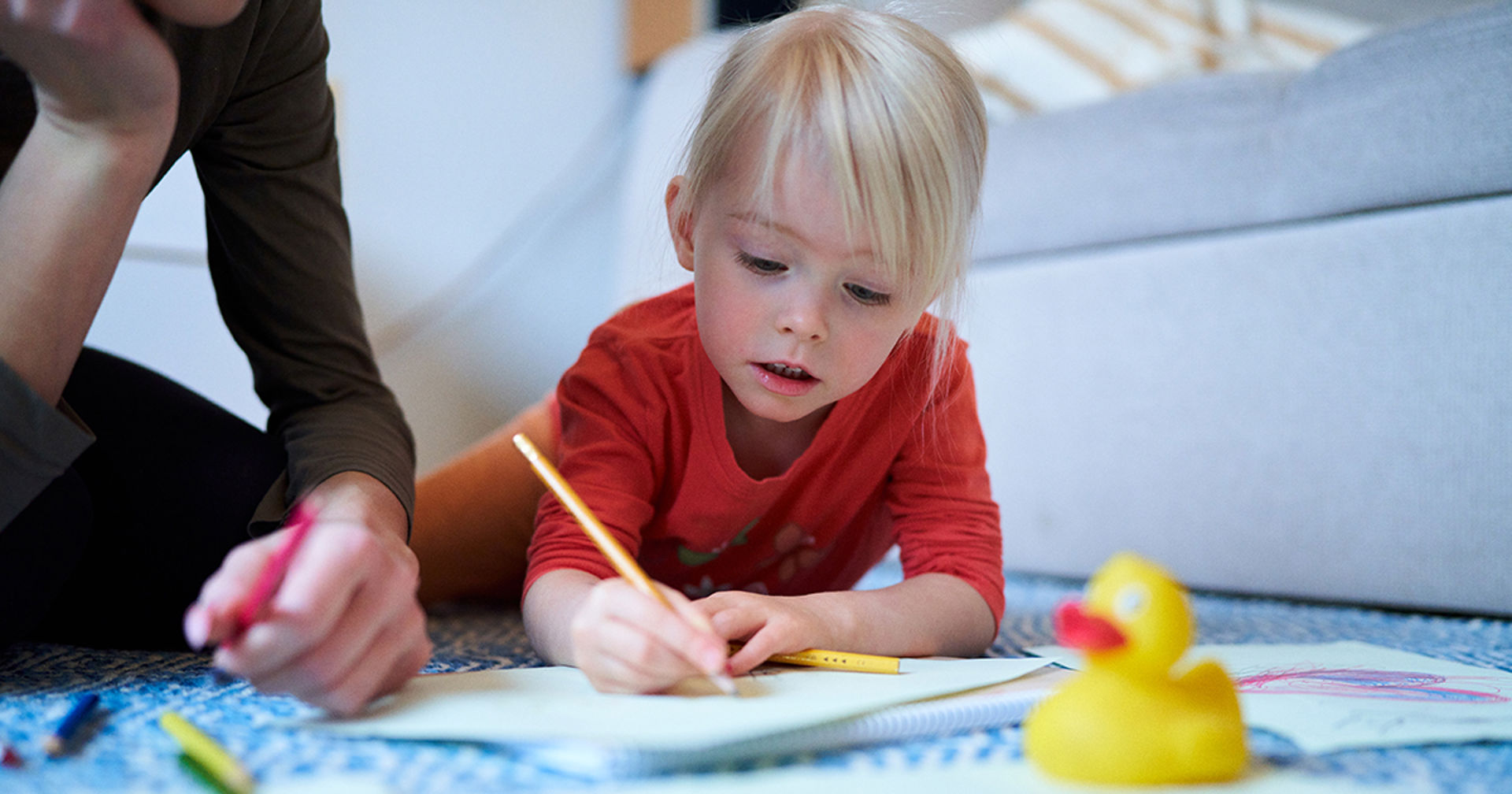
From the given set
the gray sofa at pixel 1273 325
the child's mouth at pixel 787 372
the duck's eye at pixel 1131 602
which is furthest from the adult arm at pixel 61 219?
the gray sofa at pixel 1273 325

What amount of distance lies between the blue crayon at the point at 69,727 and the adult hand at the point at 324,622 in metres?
0.06

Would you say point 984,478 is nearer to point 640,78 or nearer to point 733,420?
point 733,420

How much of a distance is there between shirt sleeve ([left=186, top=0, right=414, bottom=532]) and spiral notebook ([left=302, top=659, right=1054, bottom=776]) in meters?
0.21

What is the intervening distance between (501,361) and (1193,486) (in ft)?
3.78

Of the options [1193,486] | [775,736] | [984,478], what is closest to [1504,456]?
[1193,486]

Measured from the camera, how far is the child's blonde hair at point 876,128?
594mm

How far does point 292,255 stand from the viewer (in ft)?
2.33

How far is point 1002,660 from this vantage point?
0.60m

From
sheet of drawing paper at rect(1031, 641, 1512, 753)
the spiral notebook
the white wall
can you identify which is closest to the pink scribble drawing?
sheet of drawing paper at rect(1031, 641, 1512, 753)

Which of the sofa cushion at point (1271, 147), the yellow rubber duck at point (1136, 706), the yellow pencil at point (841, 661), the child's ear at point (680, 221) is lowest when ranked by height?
the yellow pencil at point (841, 661)

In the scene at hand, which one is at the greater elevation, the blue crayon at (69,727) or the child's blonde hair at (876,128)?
the child's blonde hair at (876,128)

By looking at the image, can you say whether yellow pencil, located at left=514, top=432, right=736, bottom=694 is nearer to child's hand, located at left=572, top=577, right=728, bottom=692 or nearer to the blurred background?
child's hand, located at left=572, top=577, right=728, bottom=692

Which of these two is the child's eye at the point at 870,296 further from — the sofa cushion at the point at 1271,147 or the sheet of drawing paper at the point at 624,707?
the sofa cushion at the point at 1271,147

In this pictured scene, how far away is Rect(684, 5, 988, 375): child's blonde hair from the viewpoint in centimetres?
59
